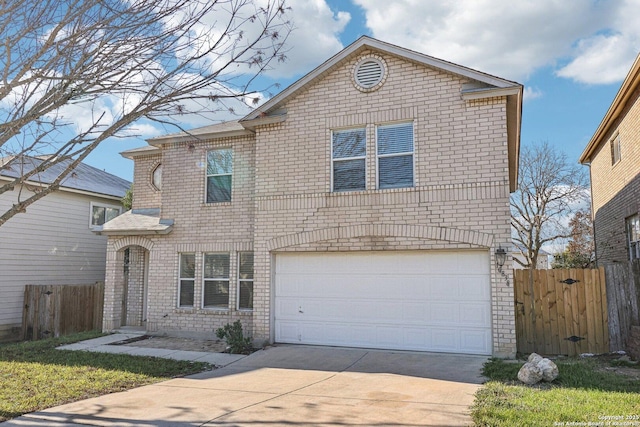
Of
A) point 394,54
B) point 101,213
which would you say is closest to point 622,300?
point 394,54

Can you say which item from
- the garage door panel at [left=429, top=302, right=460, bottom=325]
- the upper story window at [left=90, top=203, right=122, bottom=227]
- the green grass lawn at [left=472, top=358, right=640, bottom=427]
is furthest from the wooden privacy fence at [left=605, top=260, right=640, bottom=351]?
the upper story window at [left=90, top=203, right=122, bottom=227]

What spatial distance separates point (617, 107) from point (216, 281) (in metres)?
12.4

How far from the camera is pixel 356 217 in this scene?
10.7 metres

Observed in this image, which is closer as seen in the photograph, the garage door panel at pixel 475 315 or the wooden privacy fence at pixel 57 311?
the garage door panel at pixel 475 315

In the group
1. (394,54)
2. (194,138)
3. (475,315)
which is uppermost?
(394,54)

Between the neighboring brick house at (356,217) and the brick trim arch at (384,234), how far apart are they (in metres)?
0.03

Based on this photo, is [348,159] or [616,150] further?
[616,150]

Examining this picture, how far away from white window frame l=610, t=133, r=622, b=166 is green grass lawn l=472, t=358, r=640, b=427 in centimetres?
869

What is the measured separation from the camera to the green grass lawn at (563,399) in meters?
5.43

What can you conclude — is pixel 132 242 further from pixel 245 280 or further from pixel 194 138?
pixel 245 280

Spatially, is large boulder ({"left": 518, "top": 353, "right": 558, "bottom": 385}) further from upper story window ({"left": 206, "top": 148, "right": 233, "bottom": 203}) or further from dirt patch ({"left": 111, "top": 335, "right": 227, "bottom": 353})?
upper story window ({"left": 206, "top": 148, "right": 233, "bottom": 203})

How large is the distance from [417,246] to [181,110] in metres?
5.92

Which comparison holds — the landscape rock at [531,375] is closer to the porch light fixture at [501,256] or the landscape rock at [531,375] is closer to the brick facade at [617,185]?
the porch light fixture at [501,256]

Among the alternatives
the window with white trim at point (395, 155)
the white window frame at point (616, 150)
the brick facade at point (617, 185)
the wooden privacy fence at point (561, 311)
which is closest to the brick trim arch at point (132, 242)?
the window with white trim at point (395, 155)
